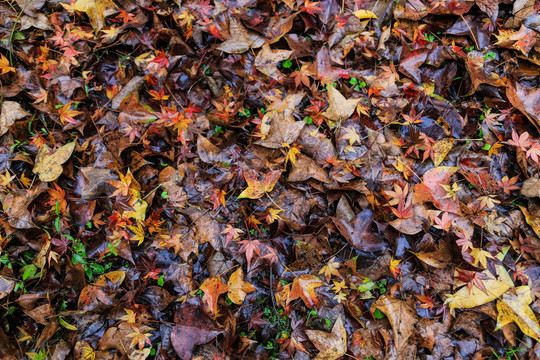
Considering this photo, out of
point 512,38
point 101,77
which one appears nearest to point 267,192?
point 101,77

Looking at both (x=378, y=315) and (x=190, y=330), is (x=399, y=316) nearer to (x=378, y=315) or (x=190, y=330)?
(x=378, y=315)

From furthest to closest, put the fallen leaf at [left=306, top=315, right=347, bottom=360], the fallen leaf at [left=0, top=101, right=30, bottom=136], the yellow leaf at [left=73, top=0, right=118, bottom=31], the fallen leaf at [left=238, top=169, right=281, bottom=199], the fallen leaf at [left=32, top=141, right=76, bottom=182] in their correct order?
the yellow leaf at [left=73, top=0, right=118, bottom=31] → the fallen leaf at [left=0, top=101, right=30, bottom=136] → the fallen leaf at [left=32, top=141, right=76, bottom=182] → the fallen leaf at [left=238, top=169, right=281, bottom=199] → the fallen leaf at [left=306, top=315, right=347, bottom=360]

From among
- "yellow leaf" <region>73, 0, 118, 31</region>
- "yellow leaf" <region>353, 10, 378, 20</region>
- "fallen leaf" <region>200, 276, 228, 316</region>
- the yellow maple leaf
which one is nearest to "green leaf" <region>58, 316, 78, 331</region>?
"fallen leaf" <region>200, 276, 228, 316</region>

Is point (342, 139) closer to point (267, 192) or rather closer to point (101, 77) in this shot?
point (267, 192)

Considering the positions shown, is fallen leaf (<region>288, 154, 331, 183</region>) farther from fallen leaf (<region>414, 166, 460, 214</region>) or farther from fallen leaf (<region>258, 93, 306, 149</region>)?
fallen leaf (<region>414, 166, 460, 214</region>)

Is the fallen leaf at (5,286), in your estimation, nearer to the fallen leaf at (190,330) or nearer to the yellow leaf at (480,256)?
the fallen leaf at (190,330)

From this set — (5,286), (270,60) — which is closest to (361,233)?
(270,60)

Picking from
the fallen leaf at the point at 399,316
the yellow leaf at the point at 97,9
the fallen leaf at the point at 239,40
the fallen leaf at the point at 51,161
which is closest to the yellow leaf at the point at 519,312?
the fallen leaf at the point at 399,316
